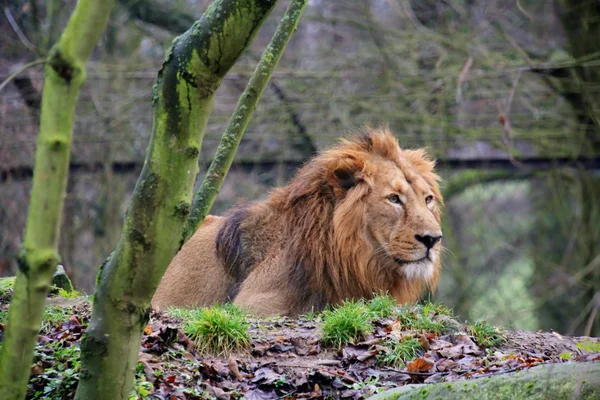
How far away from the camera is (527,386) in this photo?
11.0 ft

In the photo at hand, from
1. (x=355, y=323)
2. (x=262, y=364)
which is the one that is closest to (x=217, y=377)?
(x=262, y=364)

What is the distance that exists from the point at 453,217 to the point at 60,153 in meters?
12.8

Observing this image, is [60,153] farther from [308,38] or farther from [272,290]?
[308,38]

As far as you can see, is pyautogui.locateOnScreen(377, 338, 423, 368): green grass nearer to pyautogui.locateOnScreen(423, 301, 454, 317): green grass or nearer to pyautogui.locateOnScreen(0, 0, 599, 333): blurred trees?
pyautogui.locateOnScreen(423, 301, 454, 317): green grass

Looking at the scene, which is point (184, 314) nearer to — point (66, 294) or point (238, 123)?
point (66, 294)

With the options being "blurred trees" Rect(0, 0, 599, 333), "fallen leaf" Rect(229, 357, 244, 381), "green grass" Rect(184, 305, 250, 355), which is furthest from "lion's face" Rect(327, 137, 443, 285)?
"blurred trees" Rect(0, 0, 599, 333)

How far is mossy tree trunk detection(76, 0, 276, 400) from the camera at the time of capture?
118 inches

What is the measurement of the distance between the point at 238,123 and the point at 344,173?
9.37ft

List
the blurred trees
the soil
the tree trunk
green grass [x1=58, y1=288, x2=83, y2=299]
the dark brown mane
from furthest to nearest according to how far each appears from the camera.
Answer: the blurred trees < the dark brown mane < green grass [x1=58, y1=288, x2=83, y2=299] < the soil < the tree trunk

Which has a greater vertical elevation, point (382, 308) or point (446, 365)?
point (382, 308)

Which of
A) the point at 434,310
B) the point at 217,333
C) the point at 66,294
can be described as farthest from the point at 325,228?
the point at 66,294

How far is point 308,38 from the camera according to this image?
48.2 feet

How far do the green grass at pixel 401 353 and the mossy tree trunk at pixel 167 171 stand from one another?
5.90ft

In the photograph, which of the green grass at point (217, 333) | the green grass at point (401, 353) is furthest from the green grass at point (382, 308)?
the green grass at point (217, 333)
